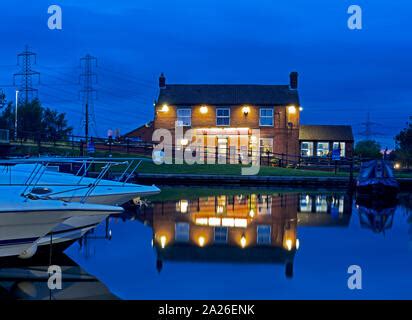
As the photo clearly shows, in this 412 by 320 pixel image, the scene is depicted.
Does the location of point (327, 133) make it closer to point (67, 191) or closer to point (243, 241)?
point (243, 241)

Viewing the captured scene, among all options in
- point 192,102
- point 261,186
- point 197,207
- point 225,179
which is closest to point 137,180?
point 225,179

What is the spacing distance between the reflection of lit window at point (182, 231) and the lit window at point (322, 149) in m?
36.2

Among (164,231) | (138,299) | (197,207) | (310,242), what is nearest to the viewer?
(138,299)

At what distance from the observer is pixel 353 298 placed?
9.81 m

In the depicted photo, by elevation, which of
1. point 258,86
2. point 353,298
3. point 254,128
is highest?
point 258,86

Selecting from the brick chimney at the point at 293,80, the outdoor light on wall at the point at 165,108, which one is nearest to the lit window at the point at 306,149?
the brick chimney at the point at 293,80

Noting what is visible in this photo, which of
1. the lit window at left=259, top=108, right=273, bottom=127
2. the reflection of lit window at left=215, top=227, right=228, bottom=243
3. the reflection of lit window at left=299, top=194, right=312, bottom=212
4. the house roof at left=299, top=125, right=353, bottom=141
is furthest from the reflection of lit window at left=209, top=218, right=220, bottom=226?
the house roof at left=299, top=125, right=353, bottom=141

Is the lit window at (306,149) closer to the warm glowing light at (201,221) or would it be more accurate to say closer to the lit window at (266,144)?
the lit window at (266,144)

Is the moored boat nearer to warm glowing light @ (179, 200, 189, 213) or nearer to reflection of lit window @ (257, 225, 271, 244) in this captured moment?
warm glowing light @ (179, 200, 189, 213)

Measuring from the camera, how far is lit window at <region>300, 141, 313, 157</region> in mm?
52062

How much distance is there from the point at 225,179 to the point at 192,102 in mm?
14442

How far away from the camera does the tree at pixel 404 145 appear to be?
54228mm
